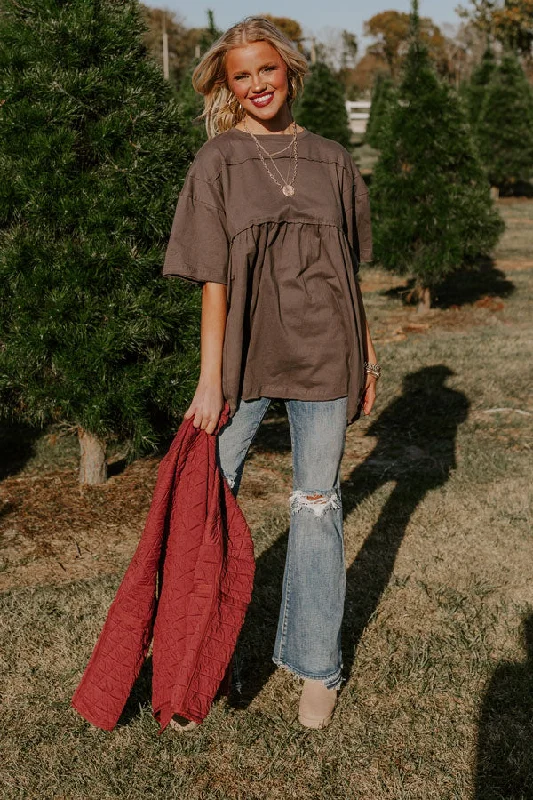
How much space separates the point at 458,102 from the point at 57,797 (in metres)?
8.95

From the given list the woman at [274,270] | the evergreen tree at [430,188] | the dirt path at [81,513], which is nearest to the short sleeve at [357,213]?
the woman at [274,270]

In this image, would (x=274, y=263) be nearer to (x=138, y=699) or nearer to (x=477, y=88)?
(x=138, y=699)

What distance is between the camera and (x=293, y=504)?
2.59 m

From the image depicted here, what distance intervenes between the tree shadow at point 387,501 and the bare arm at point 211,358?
107cm

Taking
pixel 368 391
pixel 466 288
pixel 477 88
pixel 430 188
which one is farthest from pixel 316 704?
pixel 477 88

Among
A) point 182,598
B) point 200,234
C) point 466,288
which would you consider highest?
point 200,234

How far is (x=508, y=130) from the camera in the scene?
69.1 feet

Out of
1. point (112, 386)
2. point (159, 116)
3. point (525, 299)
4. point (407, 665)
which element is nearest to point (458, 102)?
point (525, 299)

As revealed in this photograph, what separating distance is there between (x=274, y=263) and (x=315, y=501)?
74 centimetres

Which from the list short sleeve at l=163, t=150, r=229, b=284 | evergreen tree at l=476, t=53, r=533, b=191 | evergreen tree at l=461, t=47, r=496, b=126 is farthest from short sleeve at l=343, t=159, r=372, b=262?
evergreen tree at l=461, t=47, r=496, b=126

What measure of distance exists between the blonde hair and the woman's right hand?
79 centimetres

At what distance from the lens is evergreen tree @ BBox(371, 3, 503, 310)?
9391 millimetres

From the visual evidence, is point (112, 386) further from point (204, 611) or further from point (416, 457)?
point (416, 457)

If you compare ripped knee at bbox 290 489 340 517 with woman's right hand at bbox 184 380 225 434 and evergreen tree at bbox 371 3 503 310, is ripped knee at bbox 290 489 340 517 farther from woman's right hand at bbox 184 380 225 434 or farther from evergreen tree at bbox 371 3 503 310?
evergreen tree at bbox 371 3 503 310
